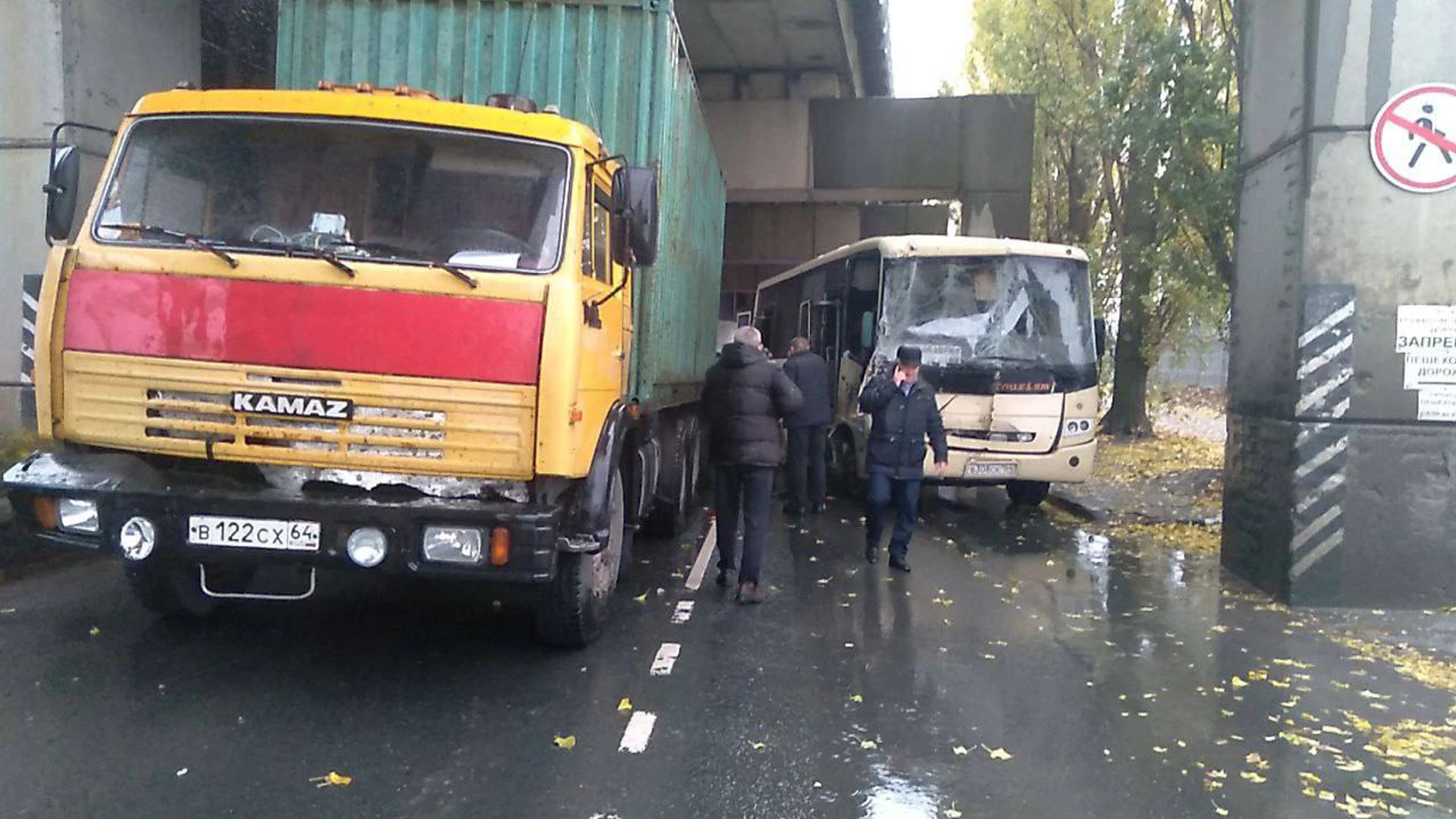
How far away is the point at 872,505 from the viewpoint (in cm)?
851

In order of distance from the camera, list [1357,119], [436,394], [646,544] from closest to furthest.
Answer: [436,394] < [1357,119] < [646,544]

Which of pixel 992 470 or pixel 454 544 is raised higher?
pixel 454 544

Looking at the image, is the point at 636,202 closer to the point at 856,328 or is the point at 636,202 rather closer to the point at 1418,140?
the point at 1418,140

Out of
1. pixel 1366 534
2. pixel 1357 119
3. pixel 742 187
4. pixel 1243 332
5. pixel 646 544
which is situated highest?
pixel 742 187

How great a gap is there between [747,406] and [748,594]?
123 cm

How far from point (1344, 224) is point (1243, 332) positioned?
4.33 ft

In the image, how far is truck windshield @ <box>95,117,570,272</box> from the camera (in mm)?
4887

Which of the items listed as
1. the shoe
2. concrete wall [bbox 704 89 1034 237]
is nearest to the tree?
concrete wall [bbox 704 89 1034 237]

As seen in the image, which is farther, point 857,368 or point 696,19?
point 696,19

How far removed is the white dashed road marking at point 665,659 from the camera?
5.59m

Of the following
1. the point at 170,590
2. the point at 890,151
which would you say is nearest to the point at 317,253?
the point at 170,590

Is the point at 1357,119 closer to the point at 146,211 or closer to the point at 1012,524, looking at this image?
the point at 1012,524

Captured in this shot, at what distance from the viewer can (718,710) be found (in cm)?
502

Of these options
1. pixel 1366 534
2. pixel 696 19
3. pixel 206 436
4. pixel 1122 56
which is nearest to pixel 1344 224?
pixel 1366 534
